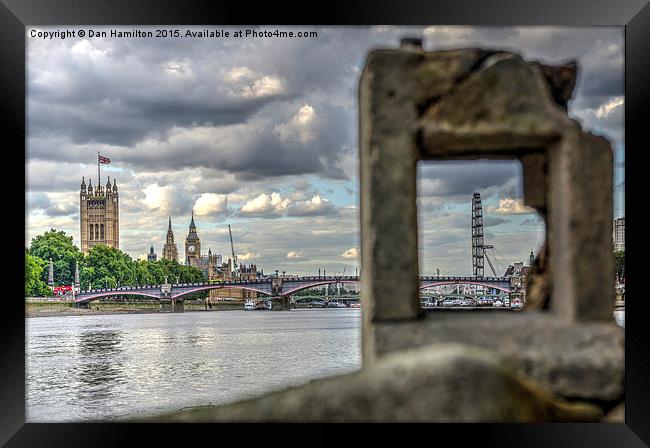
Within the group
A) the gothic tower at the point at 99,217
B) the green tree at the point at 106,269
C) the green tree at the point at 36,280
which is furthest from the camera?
the gothic tower at the point at 99,217

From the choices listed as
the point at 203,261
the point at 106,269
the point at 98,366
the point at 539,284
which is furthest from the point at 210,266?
the point at 539,284

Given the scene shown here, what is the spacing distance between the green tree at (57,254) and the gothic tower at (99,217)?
48.8 metres

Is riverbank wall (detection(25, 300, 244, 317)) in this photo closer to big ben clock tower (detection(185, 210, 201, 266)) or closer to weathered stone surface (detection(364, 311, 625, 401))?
big ben clock tower (detection(185, 210, 201, 266))

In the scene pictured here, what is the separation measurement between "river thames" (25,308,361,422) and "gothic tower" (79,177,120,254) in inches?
3021

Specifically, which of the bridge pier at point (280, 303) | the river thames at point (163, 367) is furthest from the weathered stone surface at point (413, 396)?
the bridge pier at point (280, 303)

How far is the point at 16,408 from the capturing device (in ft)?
16.4

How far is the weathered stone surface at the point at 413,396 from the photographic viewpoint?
12.4 feet

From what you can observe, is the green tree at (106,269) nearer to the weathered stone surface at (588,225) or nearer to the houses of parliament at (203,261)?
the houses of parliament at (203,261)

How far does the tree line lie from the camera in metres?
62.2

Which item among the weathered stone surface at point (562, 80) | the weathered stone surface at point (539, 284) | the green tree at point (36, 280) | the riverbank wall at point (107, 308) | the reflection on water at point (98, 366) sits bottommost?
the riverbank wall at point (107, 308)

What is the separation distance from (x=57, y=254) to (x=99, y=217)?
171 ft
